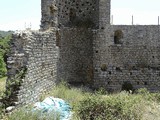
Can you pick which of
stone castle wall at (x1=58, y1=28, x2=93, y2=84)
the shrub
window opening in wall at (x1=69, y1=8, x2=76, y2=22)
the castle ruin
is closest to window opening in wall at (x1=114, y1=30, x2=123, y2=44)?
the castle ruin

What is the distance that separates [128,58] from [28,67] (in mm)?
8909

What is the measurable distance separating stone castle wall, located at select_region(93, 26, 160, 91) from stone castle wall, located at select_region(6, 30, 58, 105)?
→ 471cm

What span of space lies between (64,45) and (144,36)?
14.6 feet

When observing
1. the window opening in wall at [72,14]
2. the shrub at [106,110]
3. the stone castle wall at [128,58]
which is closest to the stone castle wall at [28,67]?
the shrub at [106,110]

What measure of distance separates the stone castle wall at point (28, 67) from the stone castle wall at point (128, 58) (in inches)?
186

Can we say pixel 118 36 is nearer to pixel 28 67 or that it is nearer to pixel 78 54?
pixel 78 54

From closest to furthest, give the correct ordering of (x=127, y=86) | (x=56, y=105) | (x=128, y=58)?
1. (x=56, y=105)
2. (x=127, y=86)
3. (x=128, y=58)

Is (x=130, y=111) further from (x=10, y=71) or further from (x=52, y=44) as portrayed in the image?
(x=52, y=44)

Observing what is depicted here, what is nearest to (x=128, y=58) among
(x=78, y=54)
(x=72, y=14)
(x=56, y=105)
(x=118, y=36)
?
(x=118, y=36)

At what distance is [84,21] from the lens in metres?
22.6

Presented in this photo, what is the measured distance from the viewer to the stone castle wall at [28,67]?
13.2m

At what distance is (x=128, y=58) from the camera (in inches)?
864

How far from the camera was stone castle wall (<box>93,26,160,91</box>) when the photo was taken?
21625 millimetres

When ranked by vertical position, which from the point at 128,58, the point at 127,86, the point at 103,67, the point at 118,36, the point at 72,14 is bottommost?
the point at 127,86
